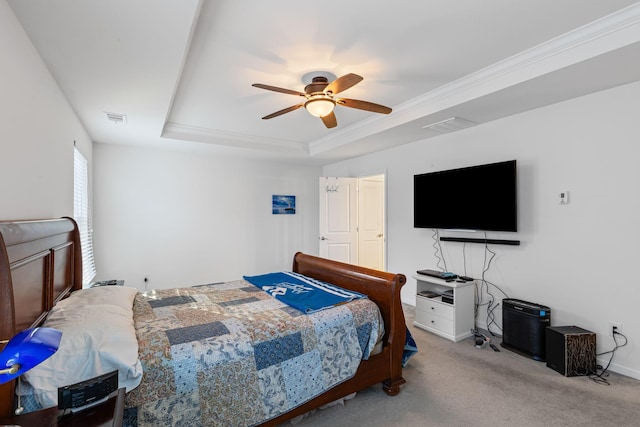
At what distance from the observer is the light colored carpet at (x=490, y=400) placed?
207 centimetres

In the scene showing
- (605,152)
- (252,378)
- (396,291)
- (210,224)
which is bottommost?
(252,378)

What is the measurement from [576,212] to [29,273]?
4079 mm

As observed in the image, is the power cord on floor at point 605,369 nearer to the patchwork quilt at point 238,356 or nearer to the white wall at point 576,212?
the white wall at point 576,212

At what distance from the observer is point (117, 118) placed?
3.37 metres

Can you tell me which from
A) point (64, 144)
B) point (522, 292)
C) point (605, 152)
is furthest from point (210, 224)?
point (605, 152)

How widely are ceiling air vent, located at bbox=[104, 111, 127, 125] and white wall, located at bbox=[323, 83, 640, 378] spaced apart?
3889 mm

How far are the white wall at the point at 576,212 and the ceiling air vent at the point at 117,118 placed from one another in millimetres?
3889

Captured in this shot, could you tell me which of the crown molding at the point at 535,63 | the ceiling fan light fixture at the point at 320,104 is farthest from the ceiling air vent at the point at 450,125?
the ceiling fan light fixture at the point at 320,104

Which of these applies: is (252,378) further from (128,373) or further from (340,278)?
(340,278)

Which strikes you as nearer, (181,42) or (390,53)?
(181,42)

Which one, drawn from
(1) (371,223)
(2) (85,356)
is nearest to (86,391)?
(2) (85,356)

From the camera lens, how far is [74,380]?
4.50 feet

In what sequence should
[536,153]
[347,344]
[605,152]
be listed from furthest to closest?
[536,153], [605,152], [347,344]

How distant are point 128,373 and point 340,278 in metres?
1.86
